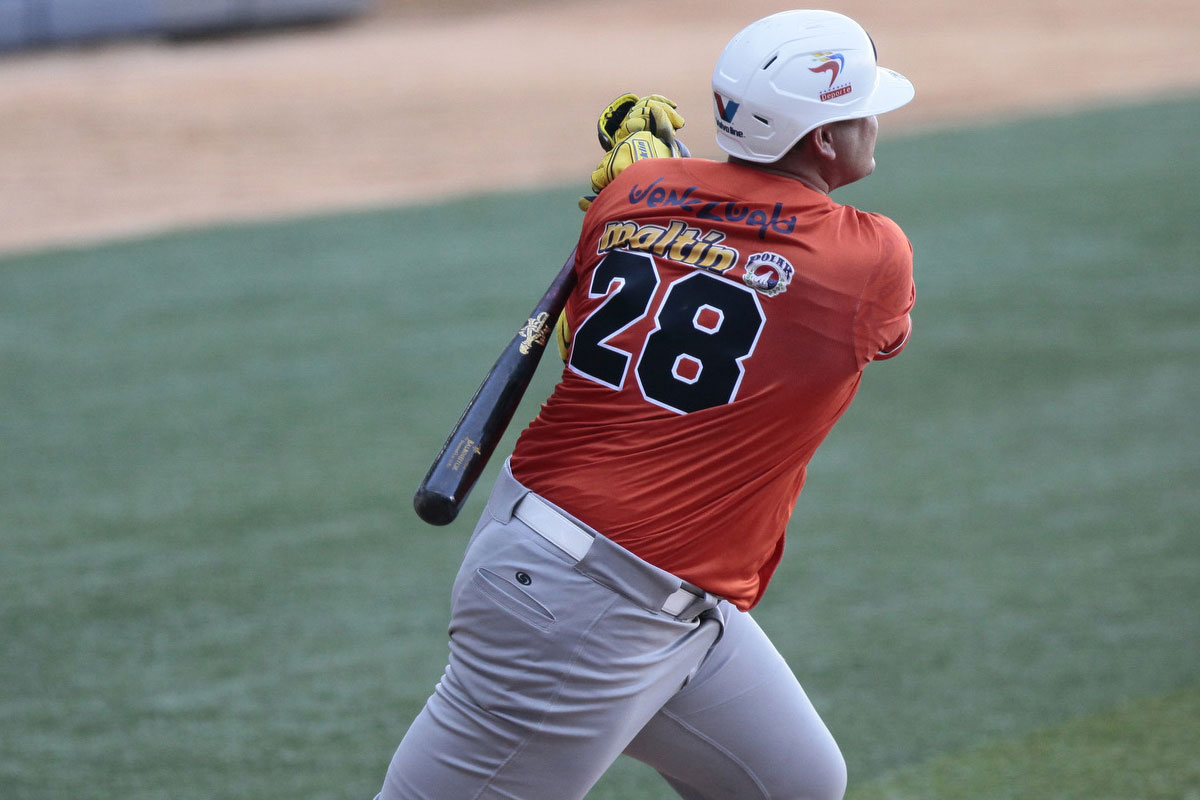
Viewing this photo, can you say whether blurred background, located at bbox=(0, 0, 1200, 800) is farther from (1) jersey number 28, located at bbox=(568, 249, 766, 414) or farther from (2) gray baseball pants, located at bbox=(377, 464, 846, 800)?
(1) jersey number 28, located at bbox=(568, 249, 766, 414)

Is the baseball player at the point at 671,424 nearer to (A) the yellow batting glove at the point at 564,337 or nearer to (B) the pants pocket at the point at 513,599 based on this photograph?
(B) the pants pocket at the point at 513,599

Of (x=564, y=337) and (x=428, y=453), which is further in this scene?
(x=428, y=453)

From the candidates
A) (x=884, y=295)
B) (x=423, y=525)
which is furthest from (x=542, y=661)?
(x=423, y=525)

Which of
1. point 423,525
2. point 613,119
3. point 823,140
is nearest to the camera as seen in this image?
point 823,140

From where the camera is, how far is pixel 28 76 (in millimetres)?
18594

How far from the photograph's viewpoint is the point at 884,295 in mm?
2451

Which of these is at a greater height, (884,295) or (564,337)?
(884,295)

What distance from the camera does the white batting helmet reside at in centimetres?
247

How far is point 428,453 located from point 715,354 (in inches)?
173

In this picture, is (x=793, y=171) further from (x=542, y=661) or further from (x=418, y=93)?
(x=418, y=93)

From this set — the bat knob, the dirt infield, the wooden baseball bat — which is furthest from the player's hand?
the dirt infield

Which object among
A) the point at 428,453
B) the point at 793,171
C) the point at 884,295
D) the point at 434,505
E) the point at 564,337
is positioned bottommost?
the point at 428,453

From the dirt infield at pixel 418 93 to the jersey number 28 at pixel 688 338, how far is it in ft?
32.6

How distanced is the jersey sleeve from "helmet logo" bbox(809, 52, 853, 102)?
235mm
